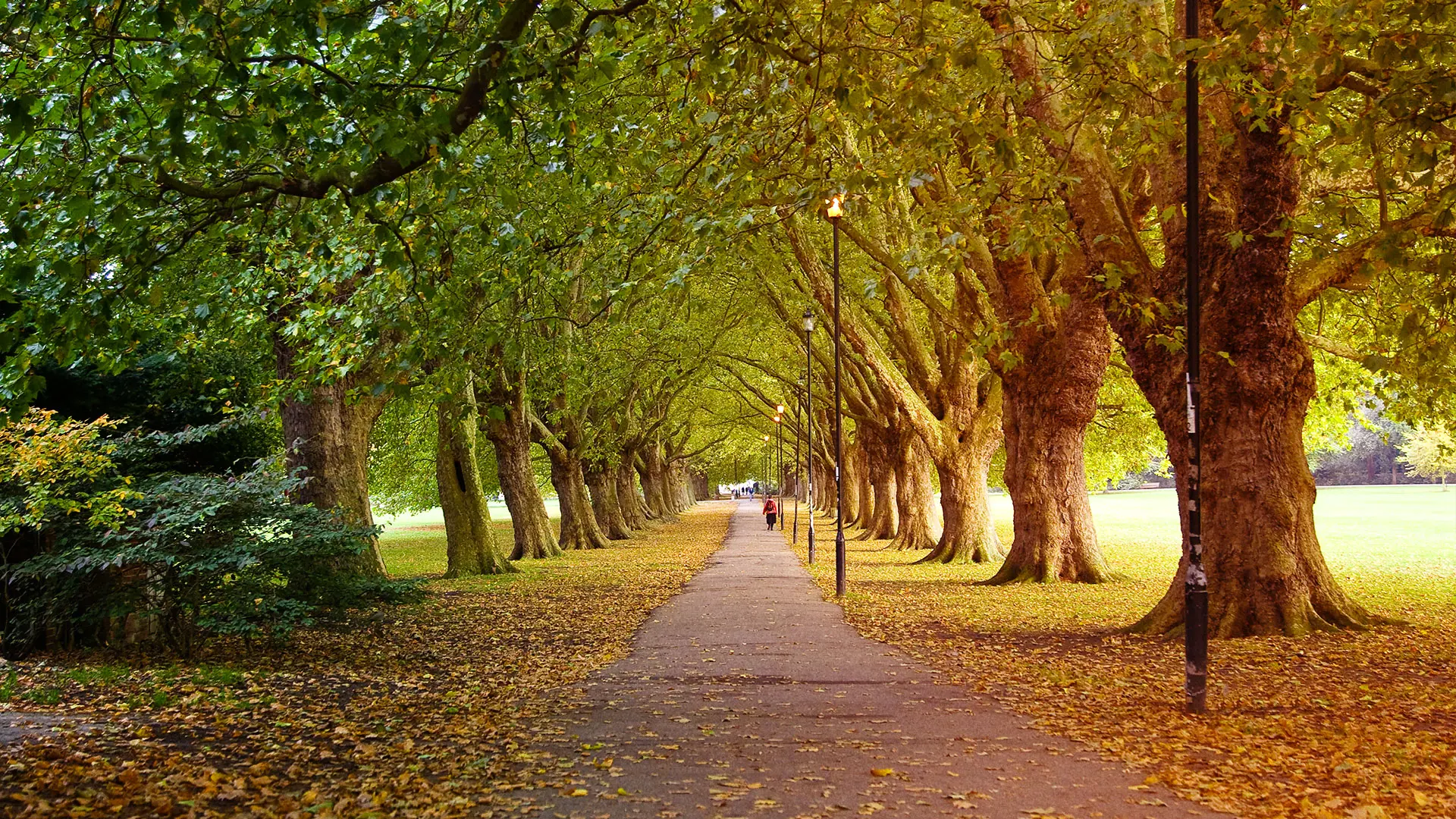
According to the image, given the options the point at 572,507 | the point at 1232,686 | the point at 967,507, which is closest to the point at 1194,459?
the point at 1232,686

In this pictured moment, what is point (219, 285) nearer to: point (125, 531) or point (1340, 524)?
point (125, 531)

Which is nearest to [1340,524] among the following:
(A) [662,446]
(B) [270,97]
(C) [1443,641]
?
(A) [662,446]

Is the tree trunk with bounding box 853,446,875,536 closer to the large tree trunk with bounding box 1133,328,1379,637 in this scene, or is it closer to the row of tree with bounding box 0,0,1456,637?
the row of tree with bounding box 0,0,1456,637

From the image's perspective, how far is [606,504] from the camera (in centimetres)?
4362

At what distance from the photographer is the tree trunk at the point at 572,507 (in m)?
36.9

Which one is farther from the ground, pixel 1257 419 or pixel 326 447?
pixel 326 447

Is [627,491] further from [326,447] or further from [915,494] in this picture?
[326,447]

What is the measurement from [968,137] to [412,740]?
20.4 ft

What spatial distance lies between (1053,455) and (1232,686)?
425 inches

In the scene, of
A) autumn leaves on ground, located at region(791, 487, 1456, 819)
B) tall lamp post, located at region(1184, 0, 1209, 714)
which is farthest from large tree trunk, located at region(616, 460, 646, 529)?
tall lamp post, located at region(1184, 0, 1209, 714)

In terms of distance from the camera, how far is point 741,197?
10500 mm

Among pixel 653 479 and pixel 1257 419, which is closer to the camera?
pixel 1257 419

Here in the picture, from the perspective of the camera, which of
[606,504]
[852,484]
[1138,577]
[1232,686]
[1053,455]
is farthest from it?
[852,484]

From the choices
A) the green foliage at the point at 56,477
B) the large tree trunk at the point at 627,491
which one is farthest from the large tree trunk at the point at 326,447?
the large tree trunk at the point at 627,491
